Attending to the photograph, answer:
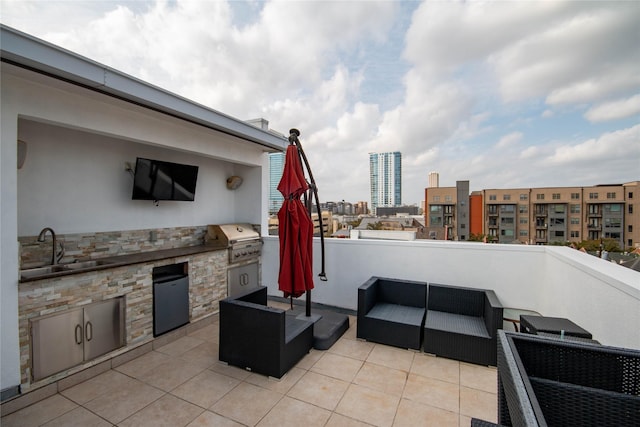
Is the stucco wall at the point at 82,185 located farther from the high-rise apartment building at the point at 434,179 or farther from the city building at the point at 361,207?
the city building at the point at 361,207

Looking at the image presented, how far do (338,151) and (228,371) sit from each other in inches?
463

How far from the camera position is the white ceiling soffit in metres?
2.13

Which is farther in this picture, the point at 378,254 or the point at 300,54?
the point at 300,54

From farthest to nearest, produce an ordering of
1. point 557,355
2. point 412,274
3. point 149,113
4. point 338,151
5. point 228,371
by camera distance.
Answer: point 338,151
point 412,274
point 149,113
point 228,371
point 557,355

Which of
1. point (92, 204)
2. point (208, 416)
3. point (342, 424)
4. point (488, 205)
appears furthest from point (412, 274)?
point (488, 205)

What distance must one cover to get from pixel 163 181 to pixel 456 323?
4.81 m

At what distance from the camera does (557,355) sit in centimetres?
127

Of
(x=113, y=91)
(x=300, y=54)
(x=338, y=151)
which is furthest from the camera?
(x=338, y=151)

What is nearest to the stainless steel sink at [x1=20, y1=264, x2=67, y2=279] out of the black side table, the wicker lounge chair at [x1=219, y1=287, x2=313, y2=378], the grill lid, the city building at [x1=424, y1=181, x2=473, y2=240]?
the wicker lounge chair at [x1=219, y1=287, x2=313, y2=378]

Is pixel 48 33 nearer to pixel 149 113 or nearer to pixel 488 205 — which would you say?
pixel 149 113

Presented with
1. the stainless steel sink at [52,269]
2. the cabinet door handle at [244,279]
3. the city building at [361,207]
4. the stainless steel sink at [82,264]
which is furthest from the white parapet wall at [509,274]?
the city building at [361,207]

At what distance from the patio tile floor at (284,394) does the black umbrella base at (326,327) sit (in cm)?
13

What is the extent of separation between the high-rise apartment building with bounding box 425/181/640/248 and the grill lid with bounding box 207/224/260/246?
84.0 ft

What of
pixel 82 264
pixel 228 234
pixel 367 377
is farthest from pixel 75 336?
pixel 367 377
